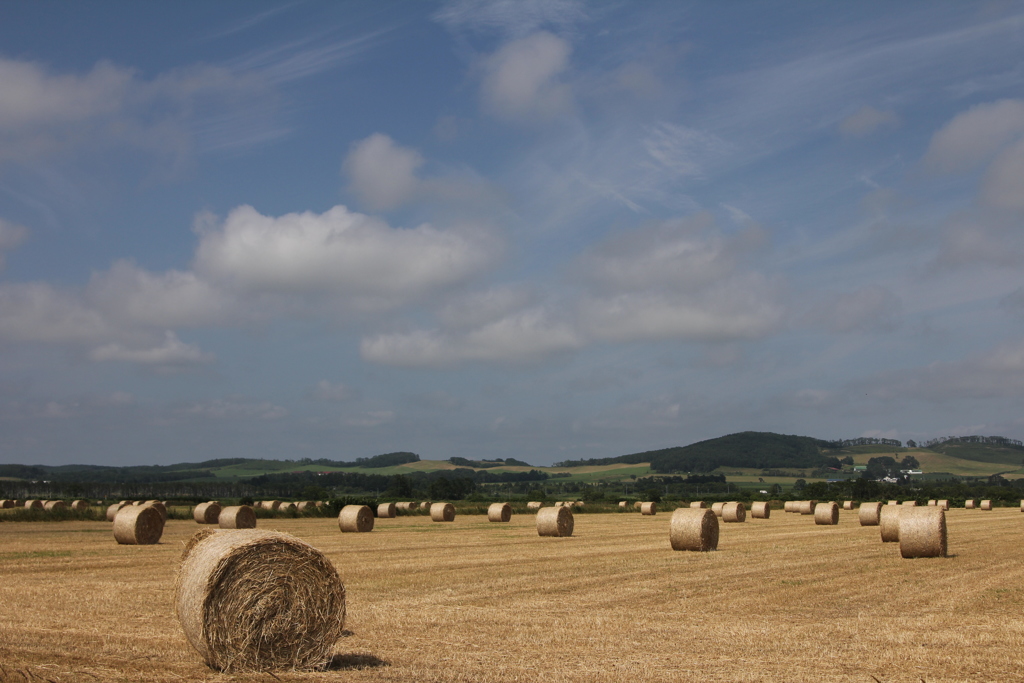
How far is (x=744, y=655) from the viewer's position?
9.81 m

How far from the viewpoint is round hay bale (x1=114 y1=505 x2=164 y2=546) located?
26500mm

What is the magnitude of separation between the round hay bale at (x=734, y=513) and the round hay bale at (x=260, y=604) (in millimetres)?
36290

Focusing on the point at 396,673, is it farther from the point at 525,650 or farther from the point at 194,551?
the point at 194,551

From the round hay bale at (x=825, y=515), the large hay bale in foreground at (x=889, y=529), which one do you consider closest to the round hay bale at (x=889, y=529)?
the large hay bale in foreground at (x=889, y=529)

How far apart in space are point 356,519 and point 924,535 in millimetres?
20938

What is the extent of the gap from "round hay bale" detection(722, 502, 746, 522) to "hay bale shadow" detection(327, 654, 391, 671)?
36.3 m

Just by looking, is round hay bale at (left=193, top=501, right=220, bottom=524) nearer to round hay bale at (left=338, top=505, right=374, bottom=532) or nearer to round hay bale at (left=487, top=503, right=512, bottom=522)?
round hay bale at (left=338, top=505, right=374, bottom=532)

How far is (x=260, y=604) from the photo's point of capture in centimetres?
955

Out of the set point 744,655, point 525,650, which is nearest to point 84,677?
point 525,650

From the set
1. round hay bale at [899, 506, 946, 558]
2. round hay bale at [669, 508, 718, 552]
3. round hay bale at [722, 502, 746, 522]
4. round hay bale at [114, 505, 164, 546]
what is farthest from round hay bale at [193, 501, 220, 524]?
round hay bale at [899, 506, 946, 558]

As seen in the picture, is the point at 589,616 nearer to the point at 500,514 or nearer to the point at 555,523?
the point at 555,523

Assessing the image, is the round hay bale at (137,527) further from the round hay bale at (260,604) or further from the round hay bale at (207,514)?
the round hay bale at (260,604)

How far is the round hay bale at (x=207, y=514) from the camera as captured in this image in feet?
124

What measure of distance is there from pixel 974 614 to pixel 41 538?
28.1m
